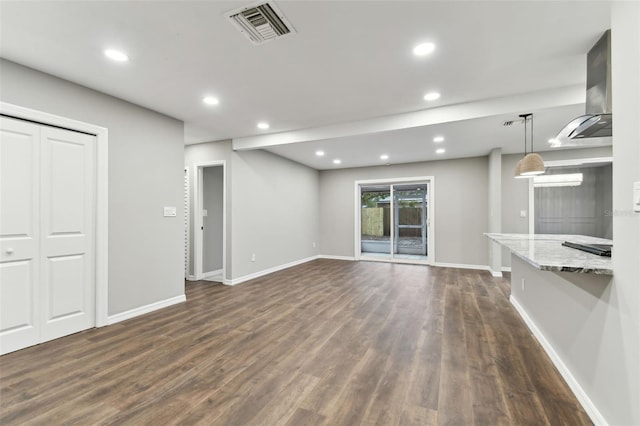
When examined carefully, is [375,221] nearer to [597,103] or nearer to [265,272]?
[265,272]

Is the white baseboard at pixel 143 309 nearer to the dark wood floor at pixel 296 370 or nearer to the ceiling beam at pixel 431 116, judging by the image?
the dark wood floor at pixel 296 370

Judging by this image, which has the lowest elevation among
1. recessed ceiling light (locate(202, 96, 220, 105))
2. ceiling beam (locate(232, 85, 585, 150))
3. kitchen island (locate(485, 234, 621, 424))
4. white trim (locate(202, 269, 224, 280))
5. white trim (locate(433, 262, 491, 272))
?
white trim (locate(202, 269, 224, 280))

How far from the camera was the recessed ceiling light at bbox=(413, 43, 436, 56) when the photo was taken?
7.51ft

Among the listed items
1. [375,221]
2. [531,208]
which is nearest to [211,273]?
[375,221]

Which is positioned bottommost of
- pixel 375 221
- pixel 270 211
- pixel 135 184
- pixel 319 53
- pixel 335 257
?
pixel 335 257

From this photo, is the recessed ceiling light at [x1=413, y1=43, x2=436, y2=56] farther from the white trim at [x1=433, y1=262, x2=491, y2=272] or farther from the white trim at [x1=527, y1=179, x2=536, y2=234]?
the white trim at [x1=433, y1=262, x2=491, y2=272]

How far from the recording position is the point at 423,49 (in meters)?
2.35

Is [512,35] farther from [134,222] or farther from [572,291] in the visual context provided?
[134,222]

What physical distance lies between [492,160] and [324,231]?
4.43 meters

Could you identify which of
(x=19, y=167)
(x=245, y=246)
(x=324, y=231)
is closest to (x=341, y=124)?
(x=245, y=246)

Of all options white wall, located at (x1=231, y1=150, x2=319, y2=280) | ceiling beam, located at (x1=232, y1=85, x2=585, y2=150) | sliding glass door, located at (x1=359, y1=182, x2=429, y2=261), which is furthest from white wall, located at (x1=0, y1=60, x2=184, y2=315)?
sliding glass door, located at (x1=359, y1=182, x2=429, y2=261)

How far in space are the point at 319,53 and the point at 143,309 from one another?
3543mm

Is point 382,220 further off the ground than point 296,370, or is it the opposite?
point 382,220

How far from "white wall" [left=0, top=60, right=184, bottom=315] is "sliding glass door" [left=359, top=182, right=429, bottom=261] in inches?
195
